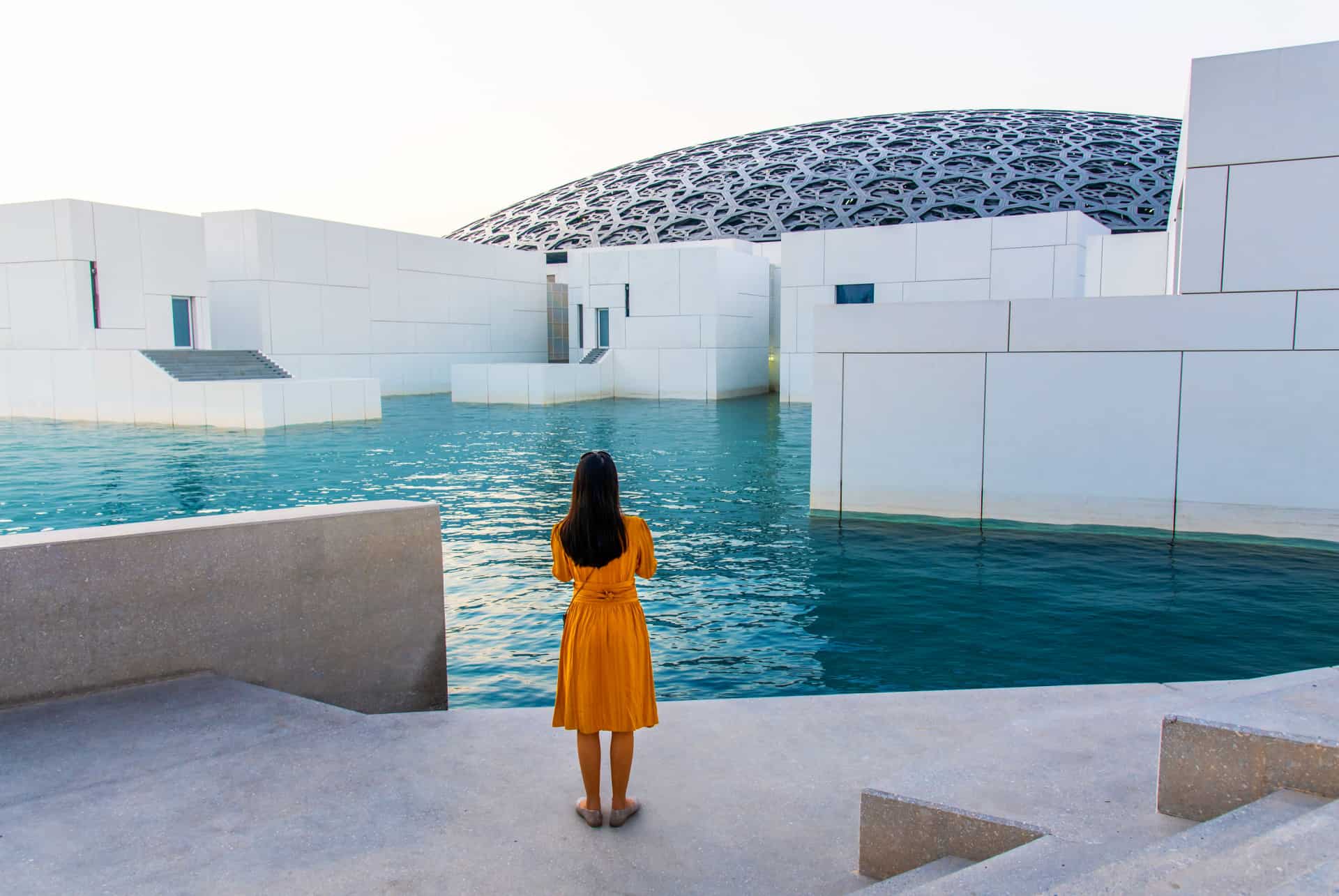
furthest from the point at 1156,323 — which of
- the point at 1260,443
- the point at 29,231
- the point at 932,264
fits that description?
the point at 29,231

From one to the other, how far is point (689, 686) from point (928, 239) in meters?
21.5

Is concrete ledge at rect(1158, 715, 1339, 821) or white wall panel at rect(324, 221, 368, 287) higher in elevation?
white wall panel at rect(324, 221, 368, 287)

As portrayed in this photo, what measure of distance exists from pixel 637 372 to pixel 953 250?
423 inches

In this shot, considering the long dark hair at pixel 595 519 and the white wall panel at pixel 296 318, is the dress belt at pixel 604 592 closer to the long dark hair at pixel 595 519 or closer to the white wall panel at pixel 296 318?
the long dark hair at pixel 595 519

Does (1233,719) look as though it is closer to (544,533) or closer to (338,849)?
(338,849)

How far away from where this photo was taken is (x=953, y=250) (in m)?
25.0

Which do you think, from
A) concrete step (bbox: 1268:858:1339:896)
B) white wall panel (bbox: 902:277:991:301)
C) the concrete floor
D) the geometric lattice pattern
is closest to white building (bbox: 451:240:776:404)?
white wall panel (bbox: 902:277:991:301)

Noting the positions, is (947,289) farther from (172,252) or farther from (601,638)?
(601,638)

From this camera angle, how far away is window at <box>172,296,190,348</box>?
25.5m

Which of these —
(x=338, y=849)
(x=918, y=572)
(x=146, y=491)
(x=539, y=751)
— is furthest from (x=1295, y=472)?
(x=146, y=491)

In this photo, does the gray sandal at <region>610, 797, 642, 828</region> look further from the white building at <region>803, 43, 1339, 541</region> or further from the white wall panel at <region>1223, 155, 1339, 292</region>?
the white wall panel at <region>1223, 155, 1339, 292</region>

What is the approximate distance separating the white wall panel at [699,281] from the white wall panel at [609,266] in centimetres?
218

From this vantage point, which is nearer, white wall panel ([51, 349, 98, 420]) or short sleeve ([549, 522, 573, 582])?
short sleeve ([549, 522, 573, 582])

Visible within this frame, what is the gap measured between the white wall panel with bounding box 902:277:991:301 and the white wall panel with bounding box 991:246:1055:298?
297mm
